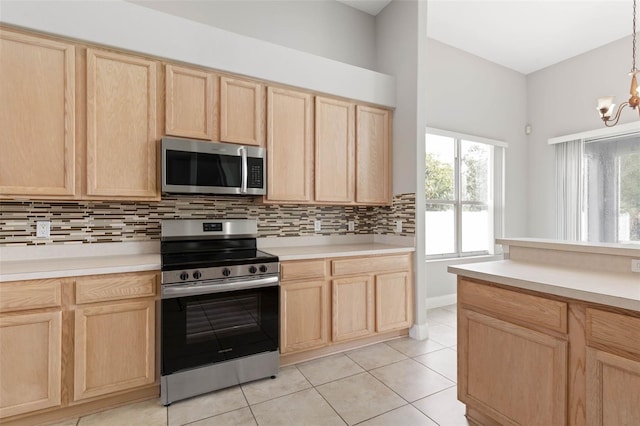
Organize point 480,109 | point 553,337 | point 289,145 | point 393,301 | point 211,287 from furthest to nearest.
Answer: point 480,109 < point 393,301 < point 289,145 < point 211,287 < point 553,337

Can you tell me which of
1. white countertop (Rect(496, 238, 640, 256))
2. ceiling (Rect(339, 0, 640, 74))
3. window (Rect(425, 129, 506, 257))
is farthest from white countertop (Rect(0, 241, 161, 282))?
ceiling (Rect(339, 0, 640, 74))

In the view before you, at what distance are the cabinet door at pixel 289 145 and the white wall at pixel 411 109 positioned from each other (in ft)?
3.25

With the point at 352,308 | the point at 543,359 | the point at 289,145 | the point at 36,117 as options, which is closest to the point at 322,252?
the point at 352,308

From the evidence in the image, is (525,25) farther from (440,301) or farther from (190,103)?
(190,103)

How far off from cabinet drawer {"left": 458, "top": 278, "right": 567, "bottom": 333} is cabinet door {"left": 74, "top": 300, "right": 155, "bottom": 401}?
1.97 metres

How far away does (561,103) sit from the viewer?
4.74m

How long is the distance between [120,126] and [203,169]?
0.62 metres

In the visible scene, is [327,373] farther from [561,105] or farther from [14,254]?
[561,105]

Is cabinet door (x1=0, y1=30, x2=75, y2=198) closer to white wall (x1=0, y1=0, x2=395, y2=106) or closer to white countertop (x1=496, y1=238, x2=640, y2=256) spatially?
white wall (x1=0, y1=0, x2=395, y2=106)

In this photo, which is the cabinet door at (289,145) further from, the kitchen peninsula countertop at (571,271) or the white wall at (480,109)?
the white wall at (480,109)

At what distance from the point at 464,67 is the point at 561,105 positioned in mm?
1697

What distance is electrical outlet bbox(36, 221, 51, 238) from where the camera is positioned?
2203mm

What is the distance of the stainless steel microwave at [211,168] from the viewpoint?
2324mm

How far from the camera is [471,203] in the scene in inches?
179
